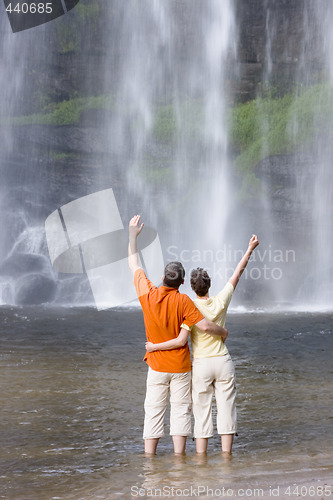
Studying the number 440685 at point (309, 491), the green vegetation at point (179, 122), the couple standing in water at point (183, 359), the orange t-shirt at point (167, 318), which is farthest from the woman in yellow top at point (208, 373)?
the green vegetation at point (179, 122)

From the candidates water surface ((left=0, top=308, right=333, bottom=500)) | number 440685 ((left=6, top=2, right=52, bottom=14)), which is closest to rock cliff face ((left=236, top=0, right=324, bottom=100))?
number 440685 ((left=6, top=2, right=52, bottom=14))

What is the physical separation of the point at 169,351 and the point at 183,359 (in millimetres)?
130

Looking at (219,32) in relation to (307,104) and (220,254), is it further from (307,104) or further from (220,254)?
(220,254)

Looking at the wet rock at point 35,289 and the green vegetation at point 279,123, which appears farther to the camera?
the green vegetation at point 279,123

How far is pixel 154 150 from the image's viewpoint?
3103 cm

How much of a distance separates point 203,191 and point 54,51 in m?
10.3

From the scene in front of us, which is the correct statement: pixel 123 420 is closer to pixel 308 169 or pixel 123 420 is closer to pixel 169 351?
pixel 169 351

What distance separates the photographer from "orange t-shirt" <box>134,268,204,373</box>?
5.28 m

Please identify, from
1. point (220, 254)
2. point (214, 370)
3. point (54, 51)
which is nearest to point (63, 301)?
point (220, 254)

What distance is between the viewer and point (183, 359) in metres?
5.39

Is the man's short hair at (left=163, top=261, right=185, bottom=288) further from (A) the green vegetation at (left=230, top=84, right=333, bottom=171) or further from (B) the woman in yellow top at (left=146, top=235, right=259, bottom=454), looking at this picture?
(A) the green vegetation at (left=230, top=84, right=333, bottom=171)

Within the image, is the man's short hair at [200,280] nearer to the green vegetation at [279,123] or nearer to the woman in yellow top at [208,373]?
the woman in yellow top at [208,373]

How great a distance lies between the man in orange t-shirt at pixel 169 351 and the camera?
5.29m

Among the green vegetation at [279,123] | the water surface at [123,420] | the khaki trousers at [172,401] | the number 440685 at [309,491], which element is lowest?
the water surface at [123,420]
